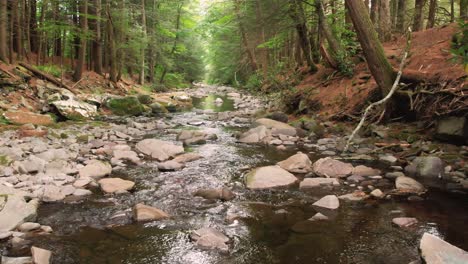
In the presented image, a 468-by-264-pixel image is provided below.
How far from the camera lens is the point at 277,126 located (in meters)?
10.7

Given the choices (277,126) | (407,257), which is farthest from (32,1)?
(407,257)

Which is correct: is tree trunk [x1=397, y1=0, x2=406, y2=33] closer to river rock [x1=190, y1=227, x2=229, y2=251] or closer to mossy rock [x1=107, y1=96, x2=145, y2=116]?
mossy rock [x1=107, y1=96, x2=145, y2=116]

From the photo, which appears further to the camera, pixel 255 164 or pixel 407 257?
pixel 255 164

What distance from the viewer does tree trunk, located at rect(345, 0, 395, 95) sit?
8.19 meters

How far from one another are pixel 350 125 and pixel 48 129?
321 inches

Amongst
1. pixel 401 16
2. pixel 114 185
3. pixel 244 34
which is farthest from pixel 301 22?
pixel 244 34

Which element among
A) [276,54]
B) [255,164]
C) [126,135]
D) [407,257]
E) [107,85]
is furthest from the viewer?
[276,54]

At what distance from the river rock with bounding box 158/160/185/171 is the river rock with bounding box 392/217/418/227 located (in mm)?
4058

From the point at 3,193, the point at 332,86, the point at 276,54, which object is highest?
the point at 276,54

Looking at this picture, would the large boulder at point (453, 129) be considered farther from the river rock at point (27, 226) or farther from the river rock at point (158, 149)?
the river rock at point (27, 226)

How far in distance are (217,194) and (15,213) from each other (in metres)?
2.60

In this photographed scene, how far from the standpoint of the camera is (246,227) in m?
4.37

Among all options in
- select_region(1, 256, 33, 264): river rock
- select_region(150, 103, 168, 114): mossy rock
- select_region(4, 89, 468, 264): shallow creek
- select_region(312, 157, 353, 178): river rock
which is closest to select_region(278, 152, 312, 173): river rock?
select_region(312, 157, 353, 178): river rock

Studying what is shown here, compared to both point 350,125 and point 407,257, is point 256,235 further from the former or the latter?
point 350,125
